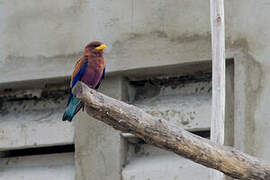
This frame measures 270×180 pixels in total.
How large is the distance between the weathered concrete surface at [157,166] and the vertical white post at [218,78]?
1.27 m

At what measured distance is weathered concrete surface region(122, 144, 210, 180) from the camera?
227 inches

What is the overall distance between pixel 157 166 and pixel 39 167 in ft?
3.93

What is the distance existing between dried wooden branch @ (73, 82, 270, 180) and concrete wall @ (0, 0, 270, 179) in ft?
5.45

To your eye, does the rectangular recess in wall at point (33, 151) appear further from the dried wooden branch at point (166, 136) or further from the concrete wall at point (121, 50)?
the dried wooden branch at point (166, 136)

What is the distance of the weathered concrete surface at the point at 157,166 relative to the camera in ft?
18.9

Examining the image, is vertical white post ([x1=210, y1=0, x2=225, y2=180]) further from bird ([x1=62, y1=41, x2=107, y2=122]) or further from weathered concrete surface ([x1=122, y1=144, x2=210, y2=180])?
weathered concrete surface ([x1=122, y1=144, x2=210, y2=180])

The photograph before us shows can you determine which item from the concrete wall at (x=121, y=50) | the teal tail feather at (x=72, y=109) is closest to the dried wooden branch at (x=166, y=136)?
the teal tail feather at (x=72, y=109)

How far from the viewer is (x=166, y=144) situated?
12.0ft

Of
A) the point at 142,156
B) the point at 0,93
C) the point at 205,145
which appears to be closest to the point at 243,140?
the point at 142,156

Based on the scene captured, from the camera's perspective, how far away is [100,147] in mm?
6098

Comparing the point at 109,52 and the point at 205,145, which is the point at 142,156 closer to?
the point at 109,52

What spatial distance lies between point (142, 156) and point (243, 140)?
1.06 meters

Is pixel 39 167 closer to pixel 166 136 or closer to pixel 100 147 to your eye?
pixel 100 147

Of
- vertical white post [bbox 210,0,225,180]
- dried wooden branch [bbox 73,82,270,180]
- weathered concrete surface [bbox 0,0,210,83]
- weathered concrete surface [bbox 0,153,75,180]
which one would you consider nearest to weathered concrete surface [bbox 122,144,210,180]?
weathered concrete surface [bbox 0,153,75,180]
